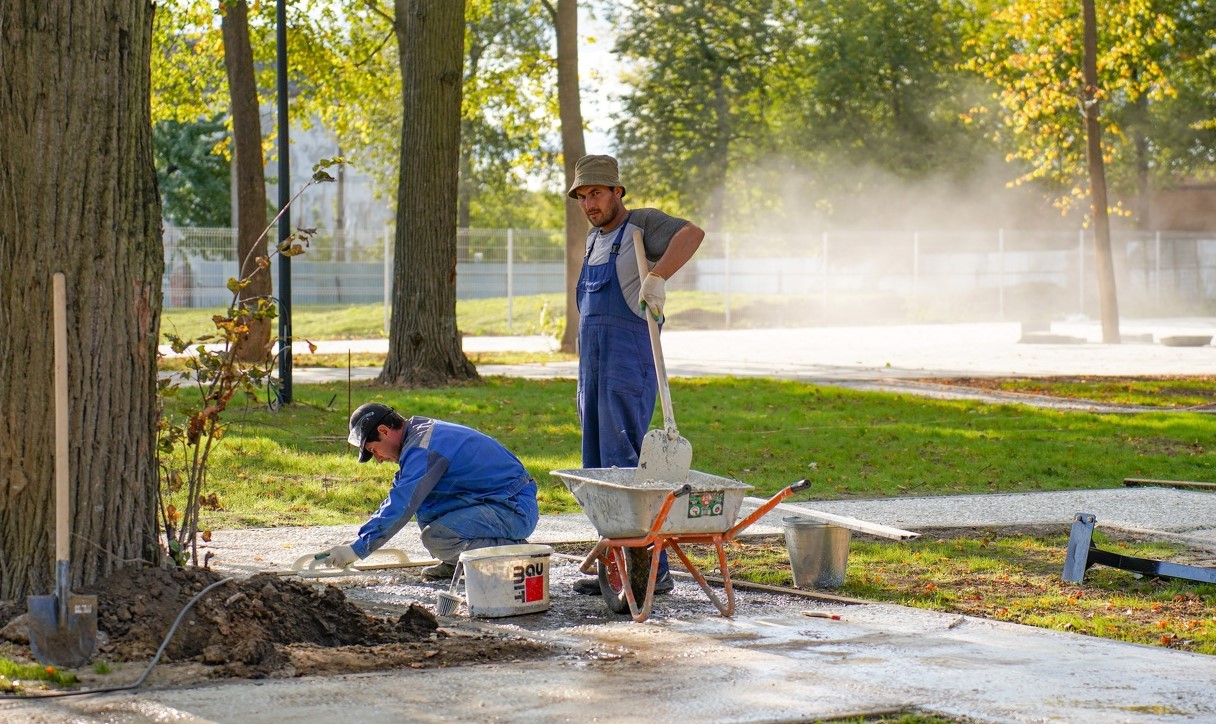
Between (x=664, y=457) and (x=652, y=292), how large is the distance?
70 cm

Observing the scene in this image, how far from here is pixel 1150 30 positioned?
A: 97.7 feet

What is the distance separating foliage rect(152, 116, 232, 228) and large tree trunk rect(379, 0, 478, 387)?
83.1 ft

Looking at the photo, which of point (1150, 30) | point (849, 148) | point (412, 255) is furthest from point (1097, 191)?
point (849, 148)

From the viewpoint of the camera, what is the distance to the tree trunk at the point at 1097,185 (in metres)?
26.8

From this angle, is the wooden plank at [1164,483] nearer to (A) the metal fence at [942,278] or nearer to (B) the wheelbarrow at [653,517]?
(B) the wheelbarrow at [653,517]

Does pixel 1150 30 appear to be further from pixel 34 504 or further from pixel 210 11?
pixel 34 504

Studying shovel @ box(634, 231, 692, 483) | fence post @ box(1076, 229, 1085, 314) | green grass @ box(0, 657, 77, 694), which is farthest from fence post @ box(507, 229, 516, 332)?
green grass @ box(0, 657, 77, 694)

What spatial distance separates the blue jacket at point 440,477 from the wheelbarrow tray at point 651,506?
689mm

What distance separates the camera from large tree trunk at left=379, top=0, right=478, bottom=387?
16.3 meters

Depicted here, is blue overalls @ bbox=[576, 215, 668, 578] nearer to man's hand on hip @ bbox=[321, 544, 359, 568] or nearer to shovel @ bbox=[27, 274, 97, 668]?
man's hand on hip @ bbox=[321, 544, 359, 568]

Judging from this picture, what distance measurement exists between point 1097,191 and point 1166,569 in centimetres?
2211

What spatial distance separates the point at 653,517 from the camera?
5.86 m

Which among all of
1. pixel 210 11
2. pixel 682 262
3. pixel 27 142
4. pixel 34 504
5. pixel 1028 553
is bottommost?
pixel 1028 553

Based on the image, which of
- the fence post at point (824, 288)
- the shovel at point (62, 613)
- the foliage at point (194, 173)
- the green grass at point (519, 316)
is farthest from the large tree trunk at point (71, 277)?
the fence post at point (824, 288)
